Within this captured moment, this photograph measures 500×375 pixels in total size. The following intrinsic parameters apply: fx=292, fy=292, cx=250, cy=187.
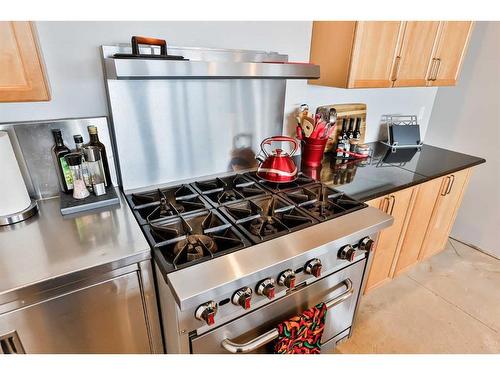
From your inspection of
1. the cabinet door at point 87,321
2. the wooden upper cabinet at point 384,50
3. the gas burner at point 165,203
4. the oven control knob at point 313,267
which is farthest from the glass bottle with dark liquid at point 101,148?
the wooden upper cabinet at point 384,50

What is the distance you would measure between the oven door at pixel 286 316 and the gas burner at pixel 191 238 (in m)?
0.25

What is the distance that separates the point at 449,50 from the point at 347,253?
1.54 metres

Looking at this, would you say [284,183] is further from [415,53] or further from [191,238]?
[415,53]

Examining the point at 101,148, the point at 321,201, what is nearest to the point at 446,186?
the point at 321,201

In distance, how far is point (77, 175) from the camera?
1189 mm

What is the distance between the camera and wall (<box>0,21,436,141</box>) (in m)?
1.10

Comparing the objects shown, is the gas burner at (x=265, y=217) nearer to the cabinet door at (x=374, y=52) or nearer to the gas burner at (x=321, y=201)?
the gas burner at (x=321, y=201)

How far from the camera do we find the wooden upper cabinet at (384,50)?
4.88ft

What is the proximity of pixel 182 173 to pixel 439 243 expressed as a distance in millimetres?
1990

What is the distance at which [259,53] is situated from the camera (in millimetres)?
1457

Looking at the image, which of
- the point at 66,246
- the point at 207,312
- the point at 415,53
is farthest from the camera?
the point at 415,53

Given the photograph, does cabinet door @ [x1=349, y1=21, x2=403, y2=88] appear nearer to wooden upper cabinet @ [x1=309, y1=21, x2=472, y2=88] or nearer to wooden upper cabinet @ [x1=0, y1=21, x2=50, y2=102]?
wooden upper cabinet @ [x1=309, y1=21, x2=472, y2=88]

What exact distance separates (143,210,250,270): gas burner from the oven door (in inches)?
9.9
